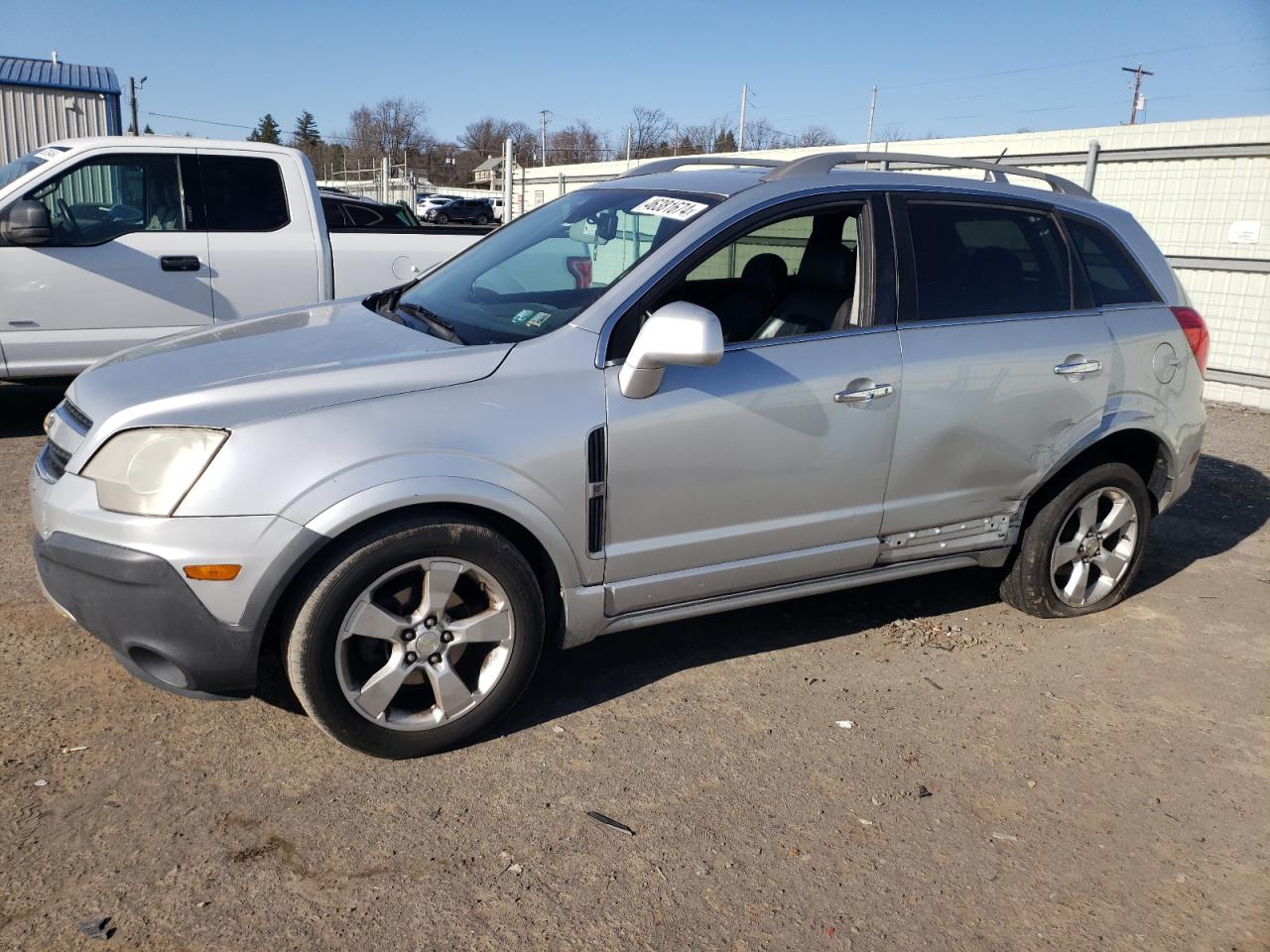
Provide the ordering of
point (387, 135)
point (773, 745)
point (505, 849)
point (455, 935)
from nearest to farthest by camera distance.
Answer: point (455, 935)
point (505, 849)
point (773, 745)
point (387, 135)

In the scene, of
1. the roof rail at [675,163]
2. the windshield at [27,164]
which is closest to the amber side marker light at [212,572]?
the roof rail at [675,163]

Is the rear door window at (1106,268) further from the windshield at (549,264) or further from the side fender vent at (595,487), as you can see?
the side fender vent at (595,487)

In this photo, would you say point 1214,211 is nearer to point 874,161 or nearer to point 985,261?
point 985,261

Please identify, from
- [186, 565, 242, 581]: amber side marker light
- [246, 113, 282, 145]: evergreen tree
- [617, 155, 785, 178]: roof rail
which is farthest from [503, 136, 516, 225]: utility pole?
[246, 113, 282, 145]: evergreen tree

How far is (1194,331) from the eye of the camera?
4.64 meters

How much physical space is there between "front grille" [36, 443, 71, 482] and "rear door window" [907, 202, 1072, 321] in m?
3.02

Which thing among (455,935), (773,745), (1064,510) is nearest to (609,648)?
(773,745)

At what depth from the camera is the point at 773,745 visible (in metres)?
3.46

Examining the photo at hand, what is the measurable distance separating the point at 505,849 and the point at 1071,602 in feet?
9.73

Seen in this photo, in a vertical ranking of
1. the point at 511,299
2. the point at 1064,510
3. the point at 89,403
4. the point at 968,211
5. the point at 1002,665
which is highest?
the point at 968,211

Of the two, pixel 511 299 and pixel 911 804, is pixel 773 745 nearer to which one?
pixel 911 804

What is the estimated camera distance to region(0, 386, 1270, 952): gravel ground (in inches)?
103

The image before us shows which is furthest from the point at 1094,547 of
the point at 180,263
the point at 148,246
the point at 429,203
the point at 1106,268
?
the point at 429,203

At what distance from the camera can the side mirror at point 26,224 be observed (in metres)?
6.46
